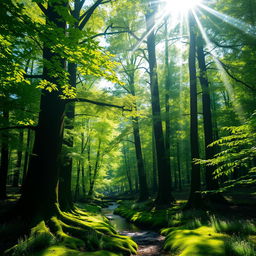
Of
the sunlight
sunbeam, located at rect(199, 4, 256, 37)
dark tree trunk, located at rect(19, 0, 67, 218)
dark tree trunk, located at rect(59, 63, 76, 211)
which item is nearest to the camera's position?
dark tree trunk, located at rect(19, 0, 67, 218)

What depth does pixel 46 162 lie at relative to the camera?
624cm

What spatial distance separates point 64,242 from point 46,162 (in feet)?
8.37

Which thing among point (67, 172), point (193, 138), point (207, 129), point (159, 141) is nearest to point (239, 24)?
point (207, 129)

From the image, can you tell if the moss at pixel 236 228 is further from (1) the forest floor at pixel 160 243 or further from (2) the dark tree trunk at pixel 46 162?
(2) the dark tree trunk at pixel 46 162

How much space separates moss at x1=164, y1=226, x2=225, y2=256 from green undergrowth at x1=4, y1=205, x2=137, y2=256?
1.41 metres

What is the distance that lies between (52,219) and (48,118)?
336 cm

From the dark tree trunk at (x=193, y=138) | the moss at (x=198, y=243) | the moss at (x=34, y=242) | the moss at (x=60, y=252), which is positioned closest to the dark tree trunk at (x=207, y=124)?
the dark tree trunk at (x=193, y=138)

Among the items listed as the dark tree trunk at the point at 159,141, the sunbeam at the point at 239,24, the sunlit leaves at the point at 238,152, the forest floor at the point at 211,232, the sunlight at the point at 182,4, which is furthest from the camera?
the dark tree trunk at the point at 159,141

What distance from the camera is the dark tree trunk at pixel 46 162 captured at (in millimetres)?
5906

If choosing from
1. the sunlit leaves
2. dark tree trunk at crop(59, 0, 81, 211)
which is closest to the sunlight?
dark tree trunk at crop(59, 0, 81, 211)

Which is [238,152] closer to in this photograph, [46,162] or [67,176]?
[46,162]

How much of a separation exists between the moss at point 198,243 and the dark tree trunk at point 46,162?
4096 mm

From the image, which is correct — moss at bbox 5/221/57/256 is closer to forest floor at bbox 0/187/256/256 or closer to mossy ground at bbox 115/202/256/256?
forest floor at bbox 0/187/256/256

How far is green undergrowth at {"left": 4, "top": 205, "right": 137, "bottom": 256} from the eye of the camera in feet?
14.0
